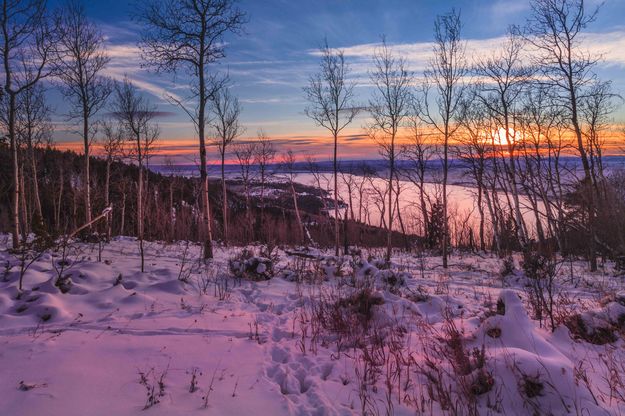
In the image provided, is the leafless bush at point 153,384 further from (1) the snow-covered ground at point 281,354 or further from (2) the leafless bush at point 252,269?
(2) the leafless bush at point 252,269

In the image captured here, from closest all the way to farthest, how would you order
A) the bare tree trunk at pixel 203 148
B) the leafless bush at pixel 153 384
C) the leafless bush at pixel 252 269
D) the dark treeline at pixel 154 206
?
the leafless bush at pixel 153 384, the leafless bush at pixel 252 269, the bare tree trunk at pixel 203 148, the dark treeline at pixel 154 206

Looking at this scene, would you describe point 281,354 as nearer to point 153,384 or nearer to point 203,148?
point 153,384

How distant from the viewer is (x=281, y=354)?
4.66 m

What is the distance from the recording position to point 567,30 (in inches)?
575

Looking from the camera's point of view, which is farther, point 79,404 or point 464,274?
point 464,274

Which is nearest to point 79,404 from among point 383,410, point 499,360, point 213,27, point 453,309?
point 383,410

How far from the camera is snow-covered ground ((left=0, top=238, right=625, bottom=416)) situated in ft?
11.1

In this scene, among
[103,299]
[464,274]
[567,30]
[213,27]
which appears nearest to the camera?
[103,299]

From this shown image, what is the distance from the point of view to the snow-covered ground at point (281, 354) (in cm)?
338

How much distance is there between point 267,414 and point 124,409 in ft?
3.97

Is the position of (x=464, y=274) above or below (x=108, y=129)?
below

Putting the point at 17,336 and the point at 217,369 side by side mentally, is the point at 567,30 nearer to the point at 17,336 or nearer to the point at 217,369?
the point at 217,369

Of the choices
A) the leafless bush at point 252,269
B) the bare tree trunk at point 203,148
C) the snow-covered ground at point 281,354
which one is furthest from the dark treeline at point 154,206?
the snow-covered ground at point 281,354

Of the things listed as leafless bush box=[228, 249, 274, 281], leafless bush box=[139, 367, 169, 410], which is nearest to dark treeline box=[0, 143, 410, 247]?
leafless bush box=[228, 249, 274, 281]
